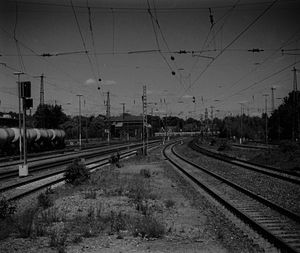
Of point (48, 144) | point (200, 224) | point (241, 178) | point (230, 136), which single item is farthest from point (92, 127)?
point (200, 224)

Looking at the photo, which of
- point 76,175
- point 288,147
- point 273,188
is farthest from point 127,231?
point 288,147

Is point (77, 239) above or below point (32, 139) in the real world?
below

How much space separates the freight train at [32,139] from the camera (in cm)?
4397

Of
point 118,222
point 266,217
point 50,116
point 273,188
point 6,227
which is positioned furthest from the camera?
point 50,116

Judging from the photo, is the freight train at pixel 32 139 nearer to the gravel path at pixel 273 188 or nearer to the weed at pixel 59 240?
the gravel path at pixel 273 188

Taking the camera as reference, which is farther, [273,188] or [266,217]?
[273,188]

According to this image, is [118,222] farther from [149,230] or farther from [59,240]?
[59,240]

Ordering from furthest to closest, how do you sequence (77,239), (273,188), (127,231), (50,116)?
(50,116) → (273,188) → (127,231) → (77,239)

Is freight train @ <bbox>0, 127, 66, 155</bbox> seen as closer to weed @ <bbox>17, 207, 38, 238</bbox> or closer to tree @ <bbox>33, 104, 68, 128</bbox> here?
tree @ <bbox>33, 104, 68, 128</bbox>

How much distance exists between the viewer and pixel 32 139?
51.9 m

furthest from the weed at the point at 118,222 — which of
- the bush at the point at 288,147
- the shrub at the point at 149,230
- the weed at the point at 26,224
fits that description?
the bush at the point at 288,147

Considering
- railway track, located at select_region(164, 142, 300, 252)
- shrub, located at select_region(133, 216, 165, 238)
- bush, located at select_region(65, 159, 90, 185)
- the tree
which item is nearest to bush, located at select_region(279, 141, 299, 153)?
railway track, located at select_region(164, 142, 300, 252)

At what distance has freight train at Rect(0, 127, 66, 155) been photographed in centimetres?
4397

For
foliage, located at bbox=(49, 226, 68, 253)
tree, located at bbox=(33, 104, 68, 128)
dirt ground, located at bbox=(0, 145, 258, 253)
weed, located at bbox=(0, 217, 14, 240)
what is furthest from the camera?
tree, located at bbox=(33, 104, 68, 128)
